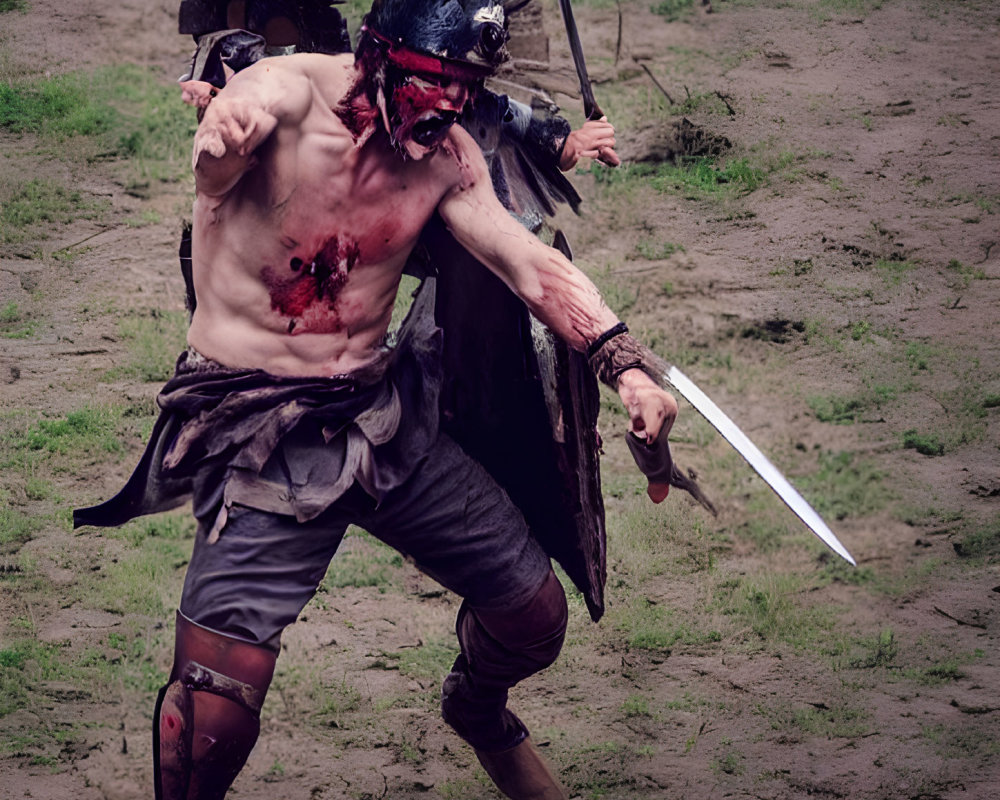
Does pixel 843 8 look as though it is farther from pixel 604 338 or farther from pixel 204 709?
pixel 204 709

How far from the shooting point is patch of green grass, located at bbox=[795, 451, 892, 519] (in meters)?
6.10

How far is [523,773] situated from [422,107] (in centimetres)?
206

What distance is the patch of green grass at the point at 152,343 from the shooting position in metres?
6.48

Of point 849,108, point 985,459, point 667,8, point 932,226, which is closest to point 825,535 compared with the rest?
point 985,459

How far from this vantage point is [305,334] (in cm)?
362

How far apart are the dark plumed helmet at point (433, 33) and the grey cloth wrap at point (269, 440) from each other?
73 centimetres

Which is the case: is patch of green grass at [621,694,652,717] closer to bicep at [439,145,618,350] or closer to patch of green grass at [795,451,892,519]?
patch of green grass at [795,451,892,519]

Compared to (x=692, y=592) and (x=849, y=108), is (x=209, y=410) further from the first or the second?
(x=849, y=108)

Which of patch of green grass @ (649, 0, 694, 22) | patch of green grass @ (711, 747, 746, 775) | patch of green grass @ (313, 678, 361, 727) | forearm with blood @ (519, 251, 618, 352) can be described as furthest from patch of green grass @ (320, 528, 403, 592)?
patch of green grass @ (649, 0, 694, 22)

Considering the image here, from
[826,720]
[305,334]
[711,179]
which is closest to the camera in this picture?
[305,334]

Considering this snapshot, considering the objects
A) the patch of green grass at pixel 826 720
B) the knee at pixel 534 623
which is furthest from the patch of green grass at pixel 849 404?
the knee at pixel 534 623

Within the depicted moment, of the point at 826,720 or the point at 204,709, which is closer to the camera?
the point at 204,709

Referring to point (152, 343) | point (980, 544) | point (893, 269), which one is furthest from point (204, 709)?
point (893, 269)

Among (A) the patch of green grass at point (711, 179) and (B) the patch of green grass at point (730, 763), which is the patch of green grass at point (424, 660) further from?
(A) the patch of green grass at point (711, 179)
